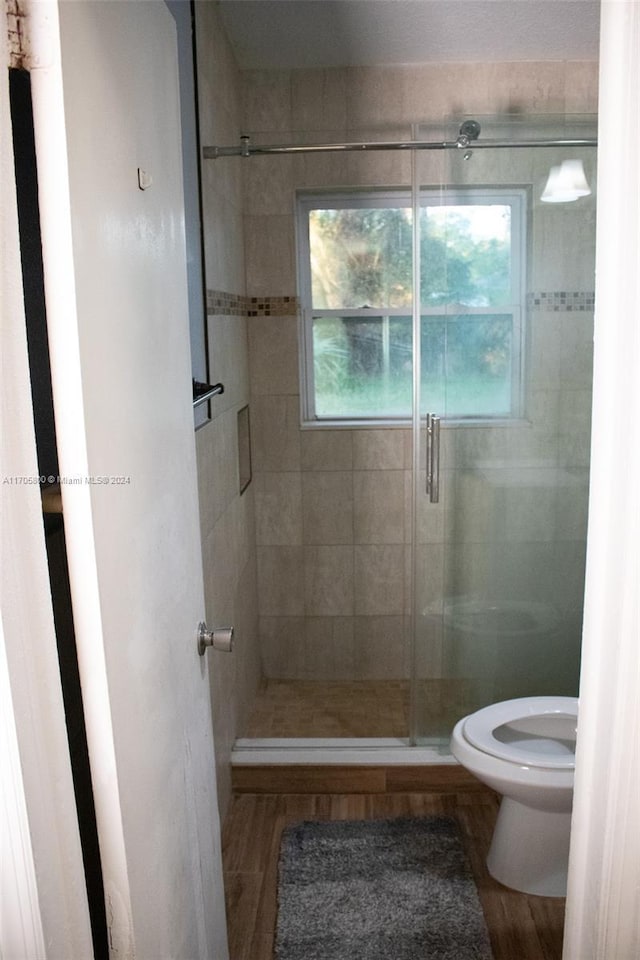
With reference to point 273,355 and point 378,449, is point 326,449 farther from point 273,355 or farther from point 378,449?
point 273,355

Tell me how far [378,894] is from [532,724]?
2.13 feet

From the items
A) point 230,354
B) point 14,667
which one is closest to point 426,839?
point 230,354

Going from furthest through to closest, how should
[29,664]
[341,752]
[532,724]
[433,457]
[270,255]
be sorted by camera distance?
[270,255], [341,752], [433,457], [532,724], [29,664]

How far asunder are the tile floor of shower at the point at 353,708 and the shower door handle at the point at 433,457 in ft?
2.18

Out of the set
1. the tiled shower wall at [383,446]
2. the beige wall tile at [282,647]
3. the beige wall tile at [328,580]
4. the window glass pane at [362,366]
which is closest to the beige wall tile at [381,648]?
the tiled shower wall at [383,446]

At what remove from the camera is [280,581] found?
371cm

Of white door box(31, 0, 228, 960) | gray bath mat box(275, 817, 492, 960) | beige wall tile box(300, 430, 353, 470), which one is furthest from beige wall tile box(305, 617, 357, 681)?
white door box(31, 0, 228, 960)

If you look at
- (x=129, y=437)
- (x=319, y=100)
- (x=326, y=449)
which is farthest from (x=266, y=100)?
(x=129, y=437)

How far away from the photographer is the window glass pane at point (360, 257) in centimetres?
356

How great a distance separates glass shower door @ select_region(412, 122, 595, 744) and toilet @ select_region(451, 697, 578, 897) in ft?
1.28

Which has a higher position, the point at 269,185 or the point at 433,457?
the point at 269,185

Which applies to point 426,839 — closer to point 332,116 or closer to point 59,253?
point 59,253

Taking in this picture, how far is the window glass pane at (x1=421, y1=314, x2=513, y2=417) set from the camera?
8.49ft

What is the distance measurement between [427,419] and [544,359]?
0.41 m
